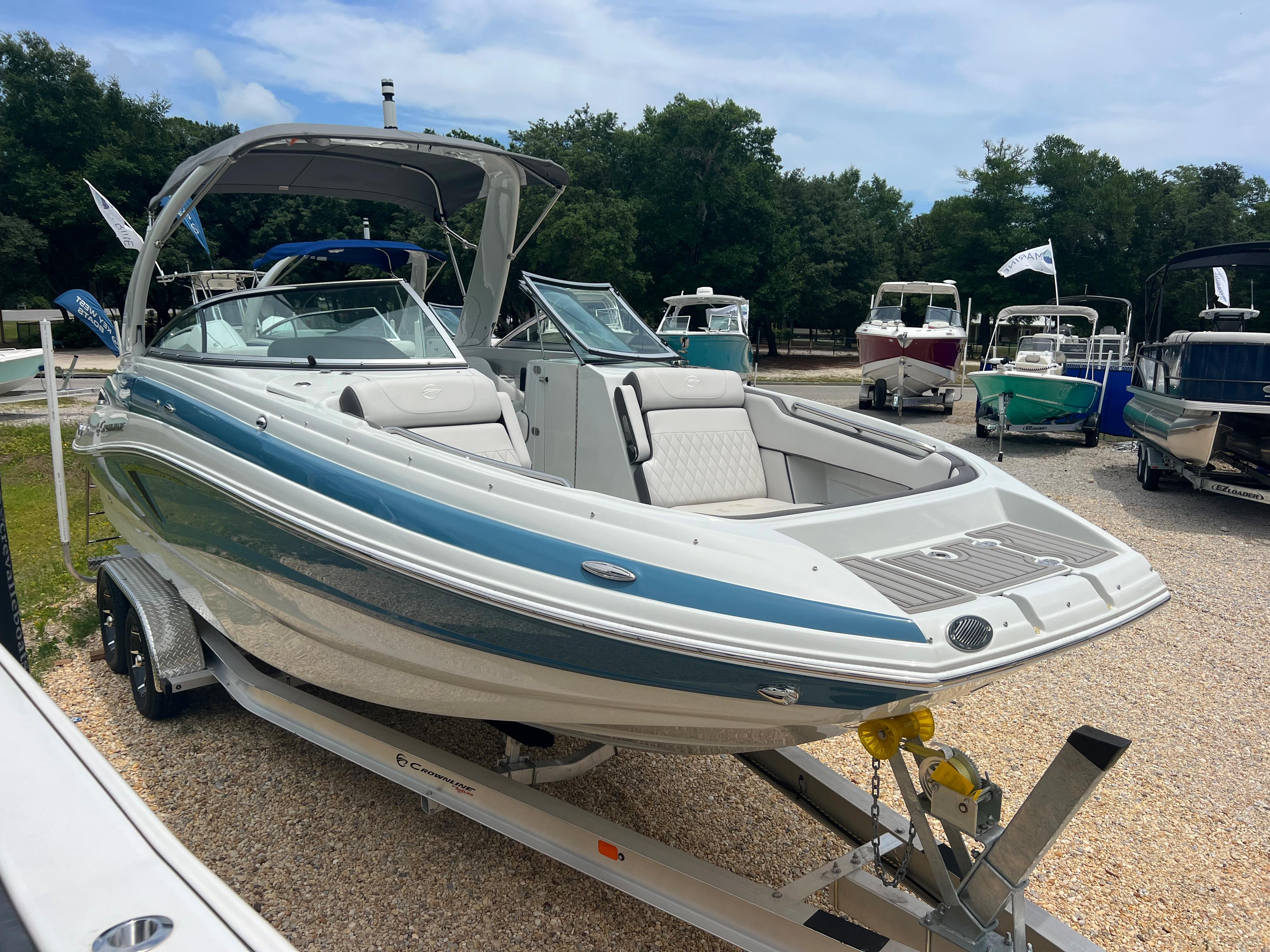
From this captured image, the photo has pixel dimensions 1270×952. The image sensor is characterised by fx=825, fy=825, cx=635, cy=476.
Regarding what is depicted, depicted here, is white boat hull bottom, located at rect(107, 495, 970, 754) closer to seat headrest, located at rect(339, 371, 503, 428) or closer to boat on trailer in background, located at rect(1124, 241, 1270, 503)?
seat headrest, located at rect(339, 371, 503, 428)

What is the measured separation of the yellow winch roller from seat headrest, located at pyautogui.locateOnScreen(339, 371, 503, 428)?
5.85 ft

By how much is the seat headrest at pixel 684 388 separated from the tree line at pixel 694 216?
889 inches

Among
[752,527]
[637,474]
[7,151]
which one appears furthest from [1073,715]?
[7,151]

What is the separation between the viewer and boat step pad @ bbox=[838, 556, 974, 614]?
6.25ft

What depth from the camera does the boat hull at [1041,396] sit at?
10766 mm

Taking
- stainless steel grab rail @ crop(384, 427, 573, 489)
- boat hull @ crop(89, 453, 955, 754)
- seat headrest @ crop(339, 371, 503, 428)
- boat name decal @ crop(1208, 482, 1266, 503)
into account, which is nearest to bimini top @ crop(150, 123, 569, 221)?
seat headrest @ crop(339, 371, 503, 428)

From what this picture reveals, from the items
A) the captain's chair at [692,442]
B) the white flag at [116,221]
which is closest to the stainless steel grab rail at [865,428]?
the captain's chair at [692,442]

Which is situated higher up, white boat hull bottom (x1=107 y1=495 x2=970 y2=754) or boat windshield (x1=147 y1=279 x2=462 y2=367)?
boat windshield (x1=147 y1=279 x2=462 y2=367)

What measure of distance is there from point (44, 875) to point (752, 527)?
5.04 feet

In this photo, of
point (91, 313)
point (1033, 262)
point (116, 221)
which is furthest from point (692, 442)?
point (1033, 262)

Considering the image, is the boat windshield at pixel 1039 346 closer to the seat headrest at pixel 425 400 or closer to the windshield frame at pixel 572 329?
the windshield frame at pixel 572 329

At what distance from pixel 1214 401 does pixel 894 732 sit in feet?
21.7

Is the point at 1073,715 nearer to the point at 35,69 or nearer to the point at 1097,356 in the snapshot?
the point at 1097,356

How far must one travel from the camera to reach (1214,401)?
6.89 meters
